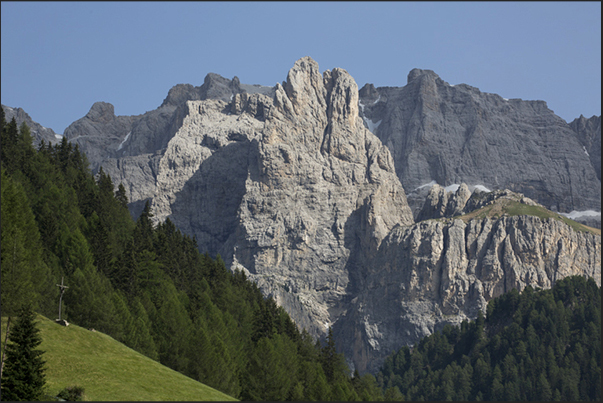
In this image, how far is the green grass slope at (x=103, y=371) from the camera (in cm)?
7306

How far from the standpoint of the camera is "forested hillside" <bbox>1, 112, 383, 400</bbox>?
99.9 m

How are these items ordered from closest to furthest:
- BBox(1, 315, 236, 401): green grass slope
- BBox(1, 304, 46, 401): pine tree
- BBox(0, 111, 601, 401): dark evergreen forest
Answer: BBox(1, 304, 46, 401): pine tree < BBox(1, 315, 236, 401): green grass slope < BBox(0, 111, 601, 401): dark evergreen forest

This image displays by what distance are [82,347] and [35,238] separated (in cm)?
2756

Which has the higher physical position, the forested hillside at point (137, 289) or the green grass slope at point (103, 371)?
the forested hillside at point (137, 289)

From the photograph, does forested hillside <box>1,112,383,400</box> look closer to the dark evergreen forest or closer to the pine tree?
the dark evergreen forest

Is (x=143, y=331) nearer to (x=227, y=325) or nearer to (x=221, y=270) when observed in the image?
(x=227, y=325)

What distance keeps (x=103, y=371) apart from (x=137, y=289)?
5193 cm

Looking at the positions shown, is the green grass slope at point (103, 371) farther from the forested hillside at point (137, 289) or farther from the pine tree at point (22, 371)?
the forested hillside at point (137, 289)

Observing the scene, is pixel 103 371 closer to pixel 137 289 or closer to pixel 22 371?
pixel 22 371

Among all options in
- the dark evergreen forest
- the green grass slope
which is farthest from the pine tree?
the dark evergreen forest

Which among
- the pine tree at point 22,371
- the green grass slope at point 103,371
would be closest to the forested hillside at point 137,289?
the green grass slope at point 103,371

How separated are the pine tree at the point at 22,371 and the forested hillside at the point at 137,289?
1476 centimetres

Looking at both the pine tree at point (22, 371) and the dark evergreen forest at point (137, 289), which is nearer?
the pine tree at point (22, 371)

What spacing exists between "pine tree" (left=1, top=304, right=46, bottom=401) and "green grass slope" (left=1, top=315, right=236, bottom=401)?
4.74 meters
